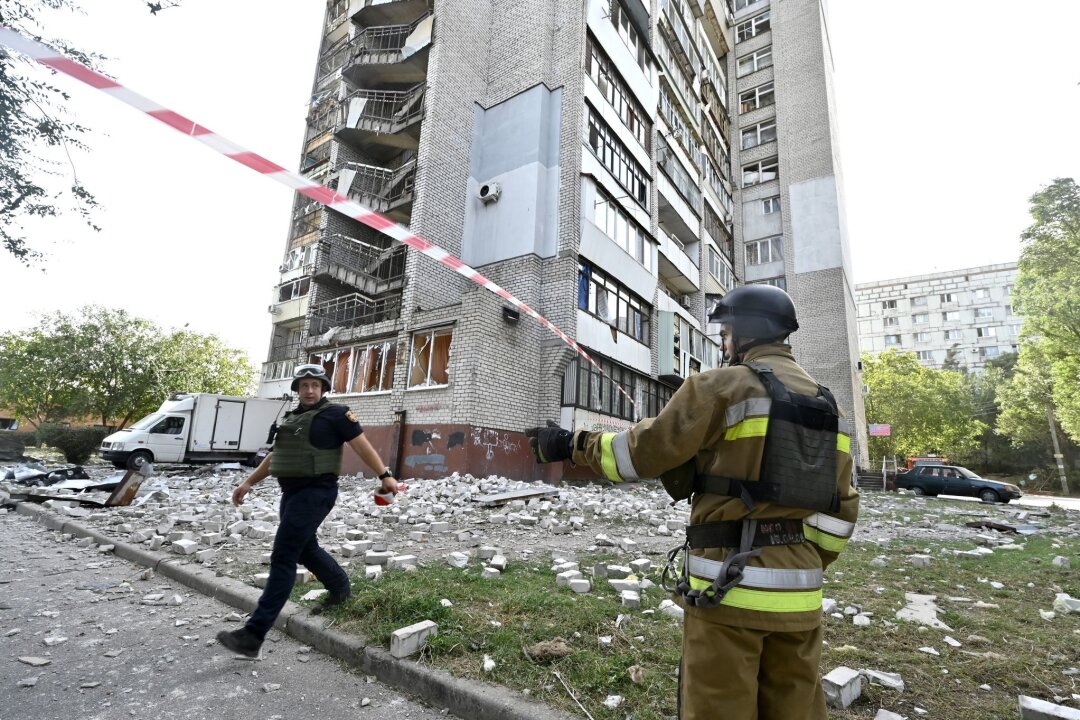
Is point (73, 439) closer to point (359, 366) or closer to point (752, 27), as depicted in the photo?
point (359, 366)

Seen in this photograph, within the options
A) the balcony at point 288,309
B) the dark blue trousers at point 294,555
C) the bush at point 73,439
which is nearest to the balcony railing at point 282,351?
the balcony at point 288,309

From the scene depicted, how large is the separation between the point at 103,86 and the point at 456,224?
14.1 metres

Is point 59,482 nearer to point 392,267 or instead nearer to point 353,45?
point 392,267

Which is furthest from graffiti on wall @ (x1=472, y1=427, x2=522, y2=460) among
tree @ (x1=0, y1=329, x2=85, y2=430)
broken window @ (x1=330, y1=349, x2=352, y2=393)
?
tree @ (x1=0, y1=329, x2=85, y2=430)

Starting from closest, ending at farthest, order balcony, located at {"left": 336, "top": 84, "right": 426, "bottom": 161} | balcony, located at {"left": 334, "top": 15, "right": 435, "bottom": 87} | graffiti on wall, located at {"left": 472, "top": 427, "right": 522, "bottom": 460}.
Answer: graffiti on wall, located at {"left": 472, "top": 427, "right": 522, "bottom": 460}, balcony, located at {"left": 334, "top": 15, "right": 435, "bottom": 87}, balcony, located at {"left": 336, "top": 84, "right": 426, "bottom": 161}

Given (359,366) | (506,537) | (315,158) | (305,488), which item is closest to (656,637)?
(305,488)

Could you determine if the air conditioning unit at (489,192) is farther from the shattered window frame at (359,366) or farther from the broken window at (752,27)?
the broken window at (752,27)

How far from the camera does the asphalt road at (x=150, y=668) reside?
2514 millimetres

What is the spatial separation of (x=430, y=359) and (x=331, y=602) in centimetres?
1071

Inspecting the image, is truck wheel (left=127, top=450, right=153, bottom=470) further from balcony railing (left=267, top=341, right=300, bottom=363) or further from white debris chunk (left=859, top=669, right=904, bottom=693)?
white debris chunk (left=859, top=669, right=904, bottom=693)

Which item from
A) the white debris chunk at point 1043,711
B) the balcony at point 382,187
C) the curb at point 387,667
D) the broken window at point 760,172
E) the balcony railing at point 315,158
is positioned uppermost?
the broken window at point 760,172

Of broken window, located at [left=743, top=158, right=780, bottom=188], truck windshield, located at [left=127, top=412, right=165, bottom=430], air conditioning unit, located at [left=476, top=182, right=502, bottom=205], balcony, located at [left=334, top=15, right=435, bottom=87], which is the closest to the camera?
truck windshield, located at [left=127, top=412, right=165, bottom=430]

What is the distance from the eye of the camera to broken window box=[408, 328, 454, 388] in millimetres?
13734

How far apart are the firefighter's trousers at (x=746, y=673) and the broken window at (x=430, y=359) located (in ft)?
39.7
